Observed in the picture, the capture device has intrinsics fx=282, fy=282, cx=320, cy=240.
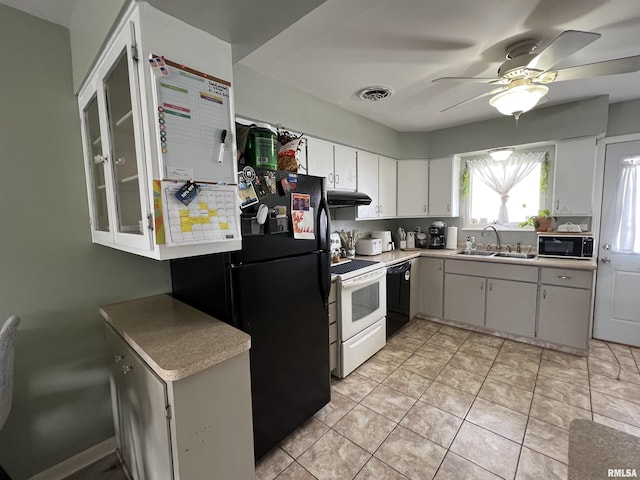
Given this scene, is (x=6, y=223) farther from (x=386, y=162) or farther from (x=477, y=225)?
(x=477, y=225)

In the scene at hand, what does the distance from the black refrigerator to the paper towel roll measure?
2519 mm

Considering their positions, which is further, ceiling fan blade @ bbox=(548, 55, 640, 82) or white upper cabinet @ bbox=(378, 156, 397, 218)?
white upper cabinet @ bbox=(378, 156, 397, 218)

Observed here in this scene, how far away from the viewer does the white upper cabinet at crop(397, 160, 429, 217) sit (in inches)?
150

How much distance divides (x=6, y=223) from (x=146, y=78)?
118 cm

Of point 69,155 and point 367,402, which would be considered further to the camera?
point 367,402

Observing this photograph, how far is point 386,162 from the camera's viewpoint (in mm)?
3598

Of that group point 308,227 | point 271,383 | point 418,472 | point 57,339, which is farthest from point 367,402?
point 57,339

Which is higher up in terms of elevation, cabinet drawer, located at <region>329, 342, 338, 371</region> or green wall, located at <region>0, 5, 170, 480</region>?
green wall, located at <region>0, 5, 170, 480</region>

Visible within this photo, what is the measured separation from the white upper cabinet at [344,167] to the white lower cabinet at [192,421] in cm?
206

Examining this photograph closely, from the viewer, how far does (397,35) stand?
1.70 m

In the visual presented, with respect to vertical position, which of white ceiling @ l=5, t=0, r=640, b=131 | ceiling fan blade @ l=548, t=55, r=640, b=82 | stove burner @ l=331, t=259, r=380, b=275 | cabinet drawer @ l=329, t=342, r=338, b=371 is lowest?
cabinet drawer @ l=329, t=342, r=338, b=371

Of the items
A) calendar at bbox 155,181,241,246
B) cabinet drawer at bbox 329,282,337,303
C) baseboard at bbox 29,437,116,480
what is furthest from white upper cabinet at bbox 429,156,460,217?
baseboard at bbox 29,437,116,480

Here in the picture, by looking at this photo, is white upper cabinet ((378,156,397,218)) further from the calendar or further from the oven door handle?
the calendar

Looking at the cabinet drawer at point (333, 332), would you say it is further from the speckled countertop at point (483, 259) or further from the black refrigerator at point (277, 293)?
the speckled countertop at point (483, 259)
